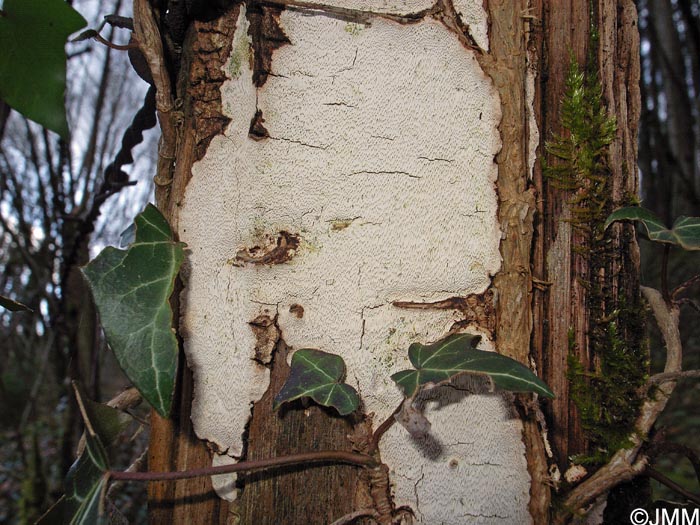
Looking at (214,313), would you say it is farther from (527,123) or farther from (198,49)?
(527,123)

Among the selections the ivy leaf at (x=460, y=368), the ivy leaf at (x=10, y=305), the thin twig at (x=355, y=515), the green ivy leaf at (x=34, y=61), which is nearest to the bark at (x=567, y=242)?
the ivy leaf at (x=460, y=368)

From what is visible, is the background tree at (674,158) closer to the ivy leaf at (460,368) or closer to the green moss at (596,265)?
the green moss at (596,265)

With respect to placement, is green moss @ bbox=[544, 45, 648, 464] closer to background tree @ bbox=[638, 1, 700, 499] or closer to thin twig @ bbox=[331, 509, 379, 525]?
thin twig @ bbox=[331, 509, 379, 525]

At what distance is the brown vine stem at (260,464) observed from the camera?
1.85ft

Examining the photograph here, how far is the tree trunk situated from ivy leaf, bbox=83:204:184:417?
71 mm

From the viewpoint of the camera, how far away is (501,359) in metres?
0.56

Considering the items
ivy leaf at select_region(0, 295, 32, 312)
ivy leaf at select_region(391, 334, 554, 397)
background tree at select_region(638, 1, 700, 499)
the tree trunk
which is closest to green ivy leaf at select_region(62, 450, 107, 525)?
the tree trunk

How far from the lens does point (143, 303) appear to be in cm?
56

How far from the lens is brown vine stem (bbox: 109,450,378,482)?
1.85 feet

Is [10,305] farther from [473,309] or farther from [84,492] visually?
[473,309]

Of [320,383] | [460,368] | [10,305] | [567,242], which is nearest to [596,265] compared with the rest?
[567,242]

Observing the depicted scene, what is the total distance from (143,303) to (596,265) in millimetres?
614

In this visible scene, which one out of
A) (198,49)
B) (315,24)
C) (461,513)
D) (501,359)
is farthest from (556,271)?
(198,49)

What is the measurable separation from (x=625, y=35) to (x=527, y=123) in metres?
0.24
